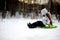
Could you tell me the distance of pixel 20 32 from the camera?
1134 mm

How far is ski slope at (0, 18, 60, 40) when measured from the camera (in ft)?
3.70

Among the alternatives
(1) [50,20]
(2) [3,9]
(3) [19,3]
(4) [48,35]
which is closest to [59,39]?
(4) [48,35]

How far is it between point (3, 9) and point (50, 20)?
562 millimetres

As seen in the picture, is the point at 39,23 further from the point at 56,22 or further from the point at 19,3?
the point at 19,3

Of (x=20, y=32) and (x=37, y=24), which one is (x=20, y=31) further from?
(x=37, y=24)

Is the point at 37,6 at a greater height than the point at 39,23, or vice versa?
the point at 37,6

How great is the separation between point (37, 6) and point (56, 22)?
291 millimetres

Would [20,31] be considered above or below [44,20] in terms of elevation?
below

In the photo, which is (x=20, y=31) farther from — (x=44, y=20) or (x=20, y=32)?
(x=44, y=20)

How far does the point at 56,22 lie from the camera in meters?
1.15

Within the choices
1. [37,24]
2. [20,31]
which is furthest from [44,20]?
[20,31]

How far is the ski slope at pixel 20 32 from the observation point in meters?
1.13

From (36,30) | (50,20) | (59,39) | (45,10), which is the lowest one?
(59,39)

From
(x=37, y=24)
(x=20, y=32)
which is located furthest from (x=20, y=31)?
(x=37, y=24)
